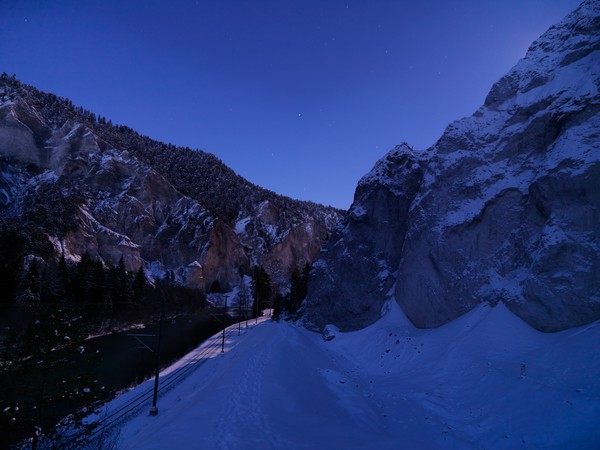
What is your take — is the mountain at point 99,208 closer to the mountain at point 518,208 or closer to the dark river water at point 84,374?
the dark river water at point 84,374

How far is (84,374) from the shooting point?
15.6 meters

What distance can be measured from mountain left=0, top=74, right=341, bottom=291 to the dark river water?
29997 millimetres

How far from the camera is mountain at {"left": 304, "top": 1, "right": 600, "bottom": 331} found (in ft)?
64.4

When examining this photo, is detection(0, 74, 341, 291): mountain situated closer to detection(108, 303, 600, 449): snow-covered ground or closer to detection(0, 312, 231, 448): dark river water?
detection(0, 312, 231, 448): dark river water

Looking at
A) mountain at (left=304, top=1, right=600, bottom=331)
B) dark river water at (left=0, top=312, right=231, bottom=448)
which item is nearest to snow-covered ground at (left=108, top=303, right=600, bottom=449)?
mountain at (left=304, top=1, right=600, bottom=331)

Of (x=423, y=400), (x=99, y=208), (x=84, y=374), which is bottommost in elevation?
(x=423, y=400)

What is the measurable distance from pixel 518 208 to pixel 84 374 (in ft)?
96.4

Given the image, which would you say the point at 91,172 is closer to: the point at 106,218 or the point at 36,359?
the point at 106,218

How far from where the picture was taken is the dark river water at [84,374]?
47.4 ft

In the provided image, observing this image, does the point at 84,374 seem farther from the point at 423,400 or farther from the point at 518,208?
the point at 518,208

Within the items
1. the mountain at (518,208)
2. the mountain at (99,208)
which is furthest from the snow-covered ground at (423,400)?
the mountain at (99,208)

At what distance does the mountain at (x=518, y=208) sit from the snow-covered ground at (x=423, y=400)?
2.38 m

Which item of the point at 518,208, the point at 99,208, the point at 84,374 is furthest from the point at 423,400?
the point at 99,208

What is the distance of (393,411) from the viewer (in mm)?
17109
